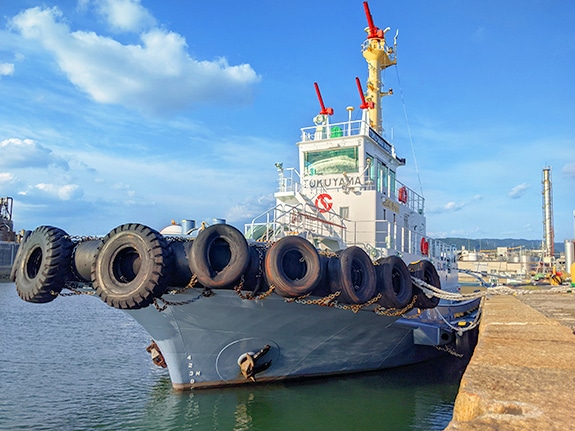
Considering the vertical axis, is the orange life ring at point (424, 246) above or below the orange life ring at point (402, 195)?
below

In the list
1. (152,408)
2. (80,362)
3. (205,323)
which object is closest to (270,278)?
(205,323)

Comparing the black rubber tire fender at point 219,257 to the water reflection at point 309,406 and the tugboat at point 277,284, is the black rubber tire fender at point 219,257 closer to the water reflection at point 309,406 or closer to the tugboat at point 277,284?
the tugboat at point 277,284

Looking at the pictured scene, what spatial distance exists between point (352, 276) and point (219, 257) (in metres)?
2.64

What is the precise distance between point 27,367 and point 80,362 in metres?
1.33

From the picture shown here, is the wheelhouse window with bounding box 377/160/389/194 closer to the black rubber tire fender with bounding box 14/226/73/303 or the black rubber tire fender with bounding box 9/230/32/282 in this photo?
the black rubber tire fender with bounding box 14/226/73/303

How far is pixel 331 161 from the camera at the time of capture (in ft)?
49.7

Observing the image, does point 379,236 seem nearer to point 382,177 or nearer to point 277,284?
point 382,177

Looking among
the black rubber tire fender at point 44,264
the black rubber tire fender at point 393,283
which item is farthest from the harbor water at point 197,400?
the black rubber tire fender at point 44,264

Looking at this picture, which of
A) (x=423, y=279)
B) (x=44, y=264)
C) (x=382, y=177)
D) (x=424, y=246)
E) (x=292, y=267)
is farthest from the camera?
→ (x=424, y=246)

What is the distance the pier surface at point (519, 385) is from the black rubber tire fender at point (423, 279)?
5550 mm

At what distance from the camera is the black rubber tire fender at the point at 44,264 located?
7.73 m

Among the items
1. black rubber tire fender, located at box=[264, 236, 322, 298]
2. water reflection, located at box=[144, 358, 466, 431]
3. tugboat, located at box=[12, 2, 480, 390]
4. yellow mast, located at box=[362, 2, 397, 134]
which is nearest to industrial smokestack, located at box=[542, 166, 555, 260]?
yellow mast, located at box=[362, 2, 397, 134]

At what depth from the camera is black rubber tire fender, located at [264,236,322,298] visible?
793 centimetres

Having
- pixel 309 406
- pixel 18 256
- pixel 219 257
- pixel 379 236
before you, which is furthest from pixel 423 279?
pixel 18 256
